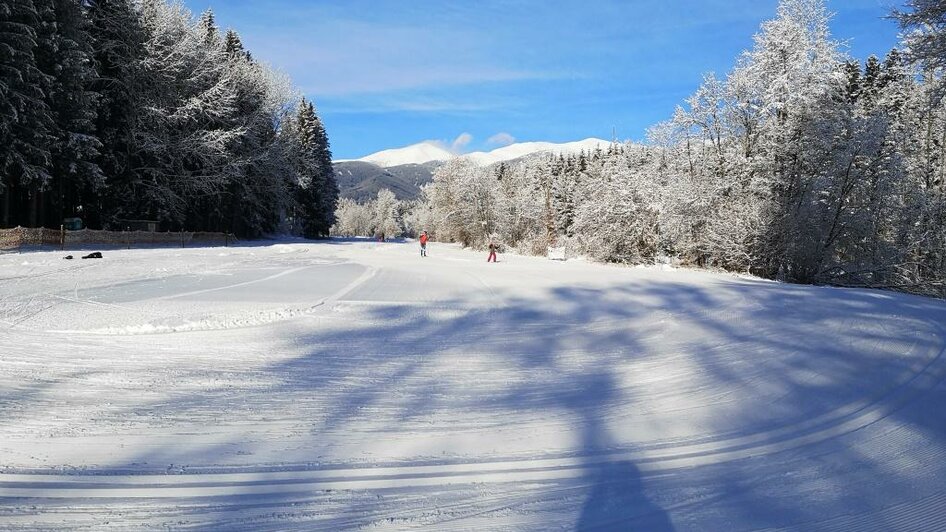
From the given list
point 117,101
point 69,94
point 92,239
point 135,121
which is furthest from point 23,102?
point 135,121

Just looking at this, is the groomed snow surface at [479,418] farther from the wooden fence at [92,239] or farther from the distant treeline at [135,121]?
the distant treeline at [135,121]

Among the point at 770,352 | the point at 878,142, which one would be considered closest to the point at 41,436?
the point at 770,352

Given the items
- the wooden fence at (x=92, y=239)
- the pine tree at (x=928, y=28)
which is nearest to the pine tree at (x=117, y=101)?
the wooden fence at (x=92, y=239)

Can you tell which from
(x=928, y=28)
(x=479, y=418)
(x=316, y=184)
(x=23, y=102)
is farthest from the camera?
(x=316, y=184)

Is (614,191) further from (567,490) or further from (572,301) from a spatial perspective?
(567,490)

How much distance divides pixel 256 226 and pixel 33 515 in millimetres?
52896

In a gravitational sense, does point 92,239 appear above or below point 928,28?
below

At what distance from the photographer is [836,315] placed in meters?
7.38

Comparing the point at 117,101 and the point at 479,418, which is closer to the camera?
the point at 479,418

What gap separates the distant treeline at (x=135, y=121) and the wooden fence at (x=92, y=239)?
7.58 feet

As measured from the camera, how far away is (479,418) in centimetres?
459

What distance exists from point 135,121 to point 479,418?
36.9 meters

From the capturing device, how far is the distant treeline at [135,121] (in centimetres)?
2294

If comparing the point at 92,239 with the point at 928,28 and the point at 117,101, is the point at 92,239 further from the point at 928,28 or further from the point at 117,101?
the point at 928,28
